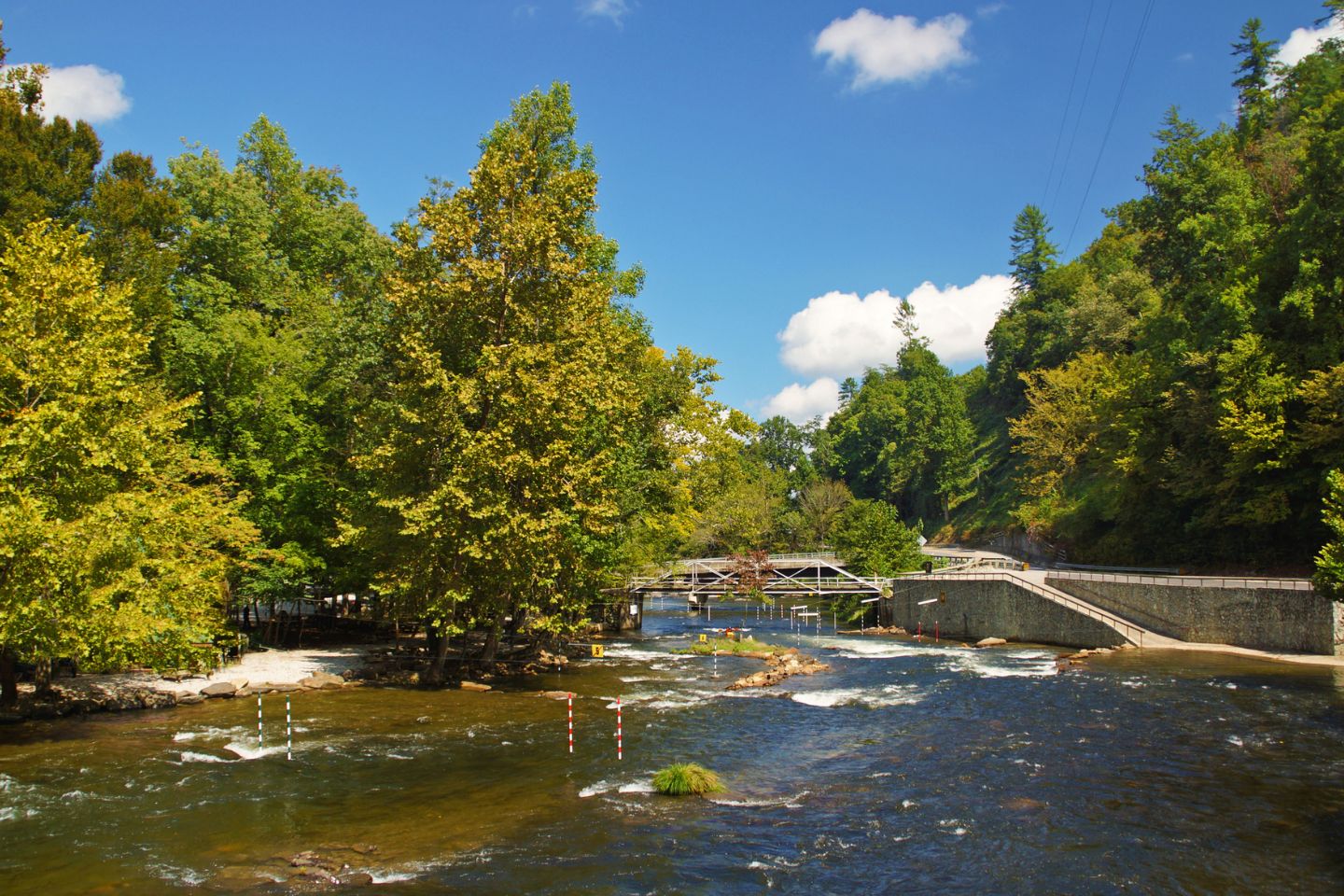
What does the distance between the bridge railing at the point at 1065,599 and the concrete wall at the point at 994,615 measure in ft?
0.76

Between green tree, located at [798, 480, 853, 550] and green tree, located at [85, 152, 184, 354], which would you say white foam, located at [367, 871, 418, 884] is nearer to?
green tree, located at [85, 152, 184, 354]

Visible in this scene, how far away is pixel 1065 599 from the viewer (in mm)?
44500

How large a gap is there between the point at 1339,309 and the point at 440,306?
39.2 m

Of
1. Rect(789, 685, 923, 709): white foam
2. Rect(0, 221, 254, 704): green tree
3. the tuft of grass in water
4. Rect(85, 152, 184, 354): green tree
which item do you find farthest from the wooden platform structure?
the tuft of grass in water

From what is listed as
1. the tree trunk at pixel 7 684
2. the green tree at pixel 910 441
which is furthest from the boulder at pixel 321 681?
the green tree at pixel 910 441

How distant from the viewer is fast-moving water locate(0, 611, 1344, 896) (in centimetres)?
1363

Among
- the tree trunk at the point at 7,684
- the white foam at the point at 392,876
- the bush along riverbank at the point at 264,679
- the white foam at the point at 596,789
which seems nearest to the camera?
the white foam at the point at 392,876

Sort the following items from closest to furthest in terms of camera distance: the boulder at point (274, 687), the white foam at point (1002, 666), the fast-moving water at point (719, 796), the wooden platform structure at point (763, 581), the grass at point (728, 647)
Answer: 1. the fast-moving water at point (719, 796)
2. the boulder at point (274, 687)
3. the white foam at point (1002, 666)
4. the grass at point (728, 647)
5. the wooden platform structure at point (763, 581)

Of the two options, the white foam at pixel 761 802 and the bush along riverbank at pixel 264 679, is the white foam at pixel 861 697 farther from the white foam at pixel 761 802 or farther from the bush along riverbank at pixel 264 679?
the bush along riverbank at pixel 264 679

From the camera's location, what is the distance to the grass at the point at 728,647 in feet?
144

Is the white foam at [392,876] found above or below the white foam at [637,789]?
above

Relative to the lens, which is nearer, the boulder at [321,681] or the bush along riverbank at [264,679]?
the bush along riverbank at [264,679]

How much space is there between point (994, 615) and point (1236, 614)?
13.5 metres

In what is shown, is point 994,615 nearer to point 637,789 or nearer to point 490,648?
point 490,648
